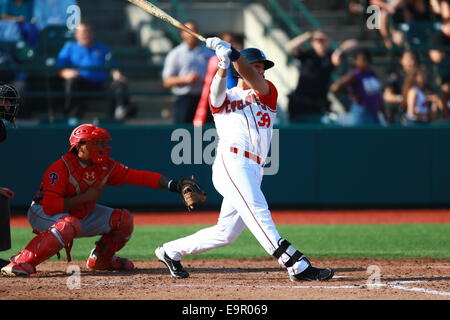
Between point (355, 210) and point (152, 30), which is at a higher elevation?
point (152, 30)

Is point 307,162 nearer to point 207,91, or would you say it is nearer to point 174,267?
point 207,91

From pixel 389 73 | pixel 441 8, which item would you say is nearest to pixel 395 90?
pixel 389 73

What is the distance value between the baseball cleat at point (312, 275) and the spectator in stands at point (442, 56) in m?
7.63

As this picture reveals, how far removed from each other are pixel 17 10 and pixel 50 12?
1.86 ft

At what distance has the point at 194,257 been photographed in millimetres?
8641

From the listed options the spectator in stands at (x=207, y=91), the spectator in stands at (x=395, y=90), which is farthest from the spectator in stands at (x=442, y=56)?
the spectator in stands at (x=207, y=91)

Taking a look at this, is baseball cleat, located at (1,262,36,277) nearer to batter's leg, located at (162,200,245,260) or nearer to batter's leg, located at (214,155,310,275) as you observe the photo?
batter's leg, located at (162,200,245,260)

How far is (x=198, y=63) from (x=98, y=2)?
5.68m

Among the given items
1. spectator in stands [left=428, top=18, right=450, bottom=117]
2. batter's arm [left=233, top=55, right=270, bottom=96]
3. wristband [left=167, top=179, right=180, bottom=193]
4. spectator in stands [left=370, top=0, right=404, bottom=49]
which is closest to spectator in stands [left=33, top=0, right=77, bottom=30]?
spectator in stands [left=370, top=0, right=404, bottom=49]

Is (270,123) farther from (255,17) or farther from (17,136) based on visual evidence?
(255,17)

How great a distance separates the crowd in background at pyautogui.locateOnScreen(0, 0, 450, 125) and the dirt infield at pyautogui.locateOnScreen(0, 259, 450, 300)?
409cm

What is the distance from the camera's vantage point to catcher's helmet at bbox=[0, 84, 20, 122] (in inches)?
279

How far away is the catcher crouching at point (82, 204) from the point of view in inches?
269
